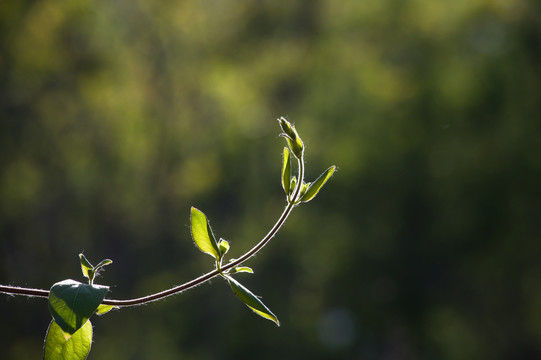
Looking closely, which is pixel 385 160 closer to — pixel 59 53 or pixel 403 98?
pixel 403 98

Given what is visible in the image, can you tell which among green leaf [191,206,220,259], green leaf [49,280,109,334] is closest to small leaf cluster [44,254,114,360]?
green leaf [49,280,109,334]

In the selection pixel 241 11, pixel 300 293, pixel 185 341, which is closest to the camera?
pixel 185 341

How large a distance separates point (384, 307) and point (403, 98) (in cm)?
302

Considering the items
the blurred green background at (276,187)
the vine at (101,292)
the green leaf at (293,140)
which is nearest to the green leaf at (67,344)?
the vine at (101,292)

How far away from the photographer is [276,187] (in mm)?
8180

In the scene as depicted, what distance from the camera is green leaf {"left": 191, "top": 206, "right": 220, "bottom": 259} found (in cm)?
58

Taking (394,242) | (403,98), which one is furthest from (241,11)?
(394,242)

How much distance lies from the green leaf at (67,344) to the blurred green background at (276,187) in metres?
6.58

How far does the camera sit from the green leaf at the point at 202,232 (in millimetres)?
579

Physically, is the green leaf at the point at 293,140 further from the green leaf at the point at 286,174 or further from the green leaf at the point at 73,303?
the green leaf at the point at 73,303

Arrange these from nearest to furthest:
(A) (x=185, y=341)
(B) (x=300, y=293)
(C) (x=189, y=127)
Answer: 1. (A) (x=185, y=341)
2. (B) (x=300, y=293)
3. (C) (x=189, y=127)

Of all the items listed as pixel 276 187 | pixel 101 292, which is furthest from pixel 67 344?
pixel 276 187

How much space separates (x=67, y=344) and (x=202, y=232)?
0.52 feet

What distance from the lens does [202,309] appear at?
7465mm
